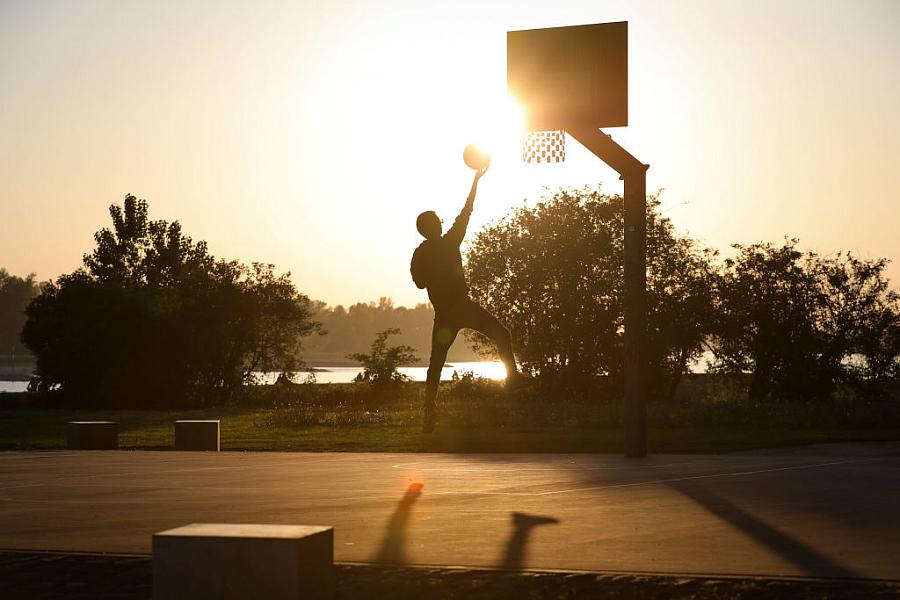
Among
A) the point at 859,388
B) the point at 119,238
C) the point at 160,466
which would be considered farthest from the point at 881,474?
the point at 119,238

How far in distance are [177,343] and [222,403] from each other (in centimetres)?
340

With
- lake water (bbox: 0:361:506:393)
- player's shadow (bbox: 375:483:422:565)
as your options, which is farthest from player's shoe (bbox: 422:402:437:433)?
player's shadow (bbox: 375:483:422:565)

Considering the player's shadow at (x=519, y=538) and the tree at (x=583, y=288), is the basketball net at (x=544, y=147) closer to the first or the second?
the player's shadow at (x=519, y=538)

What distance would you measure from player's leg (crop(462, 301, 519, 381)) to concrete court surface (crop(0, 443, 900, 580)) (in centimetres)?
122

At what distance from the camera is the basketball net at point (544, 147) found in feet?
54.9

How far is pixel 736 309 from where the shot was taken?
48750 mm

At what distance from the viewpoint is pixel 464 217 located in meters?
11.7

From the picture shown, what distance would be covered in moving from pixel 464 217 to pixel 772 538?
4.90 metres

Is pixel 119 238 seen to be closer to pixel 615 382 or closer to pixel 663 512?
pixel 615 382

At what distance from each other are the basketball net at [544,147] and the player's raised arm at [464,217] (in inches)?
196

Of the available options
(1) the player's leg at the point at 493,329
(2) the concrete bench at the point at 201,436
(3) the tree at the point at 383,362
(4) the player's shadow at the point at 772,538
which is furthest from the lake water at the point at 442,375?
(2) the concrete bench at the point at 201,436

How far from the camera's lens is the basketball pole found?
53.2 ft

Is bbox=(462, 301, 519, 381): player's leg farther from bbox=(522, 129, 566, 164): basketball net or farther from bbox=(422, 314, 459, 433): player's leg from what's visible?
bbox=(522, 129, 566, 164): basketball net

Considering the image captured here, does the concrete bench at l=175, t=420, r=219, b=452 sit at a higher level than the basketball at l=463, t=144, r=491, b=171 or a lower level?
lower
